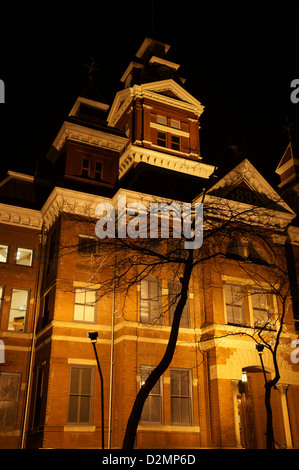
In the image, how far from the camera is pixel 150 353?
2123cm

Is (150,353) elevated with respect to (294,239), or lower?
lower

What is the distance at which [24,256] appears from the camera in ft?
85.4

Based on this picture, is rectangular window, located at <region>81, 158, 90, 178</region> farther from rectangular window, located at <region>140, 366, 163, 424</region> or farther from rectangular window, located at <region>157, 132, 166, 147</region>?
rectangular window, located at <region>140, 366, 163, 424</region>

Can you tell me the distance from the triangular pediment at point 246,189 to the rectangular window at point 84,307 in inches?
353

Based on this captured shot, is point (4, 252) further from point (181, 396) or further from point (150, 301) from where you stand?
point (181, 396)

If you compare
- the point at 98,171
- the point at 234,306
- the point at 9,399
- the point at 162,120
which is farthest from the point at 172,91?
the point at 9,399

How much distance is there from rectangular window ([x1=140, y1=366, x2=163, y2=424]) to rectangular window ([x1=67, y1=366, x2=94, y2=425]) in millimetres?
2334

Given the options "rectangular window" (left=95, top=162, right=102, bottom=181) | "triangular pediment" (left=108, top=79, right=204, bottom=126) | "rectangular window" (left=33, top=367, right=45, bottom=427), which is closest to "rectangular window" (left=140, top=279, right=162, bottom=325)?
"rectangular window" (left=33, top=367, right=45, bottom=427)

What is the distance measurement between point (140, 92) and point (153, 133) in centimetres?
292

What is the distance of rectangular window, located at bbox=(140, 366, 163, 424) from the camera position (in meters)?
20.2

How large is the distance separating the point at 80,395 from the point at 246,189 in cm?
1470

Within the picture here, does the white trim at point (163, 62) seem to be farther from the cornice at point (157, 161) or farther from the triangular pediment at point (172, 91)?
the cornice at point (157, 161)

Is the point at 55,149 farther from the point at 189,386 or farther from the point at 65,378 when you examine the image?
the point at 189,386

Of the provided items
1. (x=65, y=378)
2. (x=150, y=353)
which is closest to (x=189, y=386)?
(x=150, y=353)
